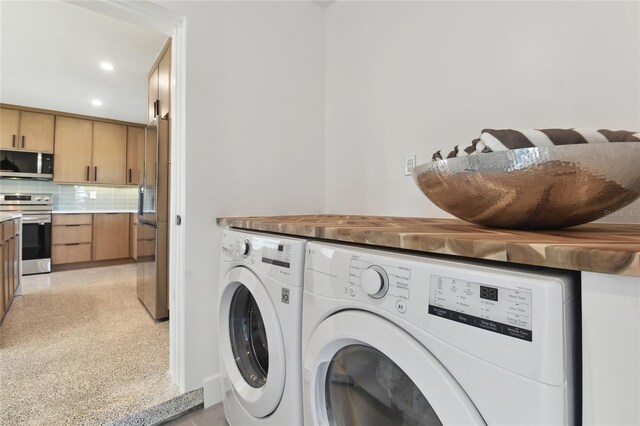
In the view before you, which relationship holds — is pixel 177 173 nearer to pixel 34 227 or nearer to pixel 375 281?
pixel 375 281

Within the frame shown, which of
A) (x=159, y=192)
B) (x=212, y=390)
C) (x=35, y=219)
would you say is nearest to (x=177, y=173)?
(x=159, y=192)

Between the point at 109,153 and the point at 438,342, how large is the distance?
5.27 m

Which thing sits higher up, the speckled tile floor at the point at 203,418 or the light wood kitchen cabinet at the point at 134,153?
the light wood kitchen cabinet at the point at 134,153

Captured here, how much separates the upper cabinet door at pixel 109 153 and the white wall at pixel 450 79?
398cm

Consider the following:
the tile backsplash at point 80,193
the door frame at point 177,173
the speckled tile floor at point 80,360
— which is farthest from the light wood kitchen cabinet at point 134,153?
the door frame at point 177,173

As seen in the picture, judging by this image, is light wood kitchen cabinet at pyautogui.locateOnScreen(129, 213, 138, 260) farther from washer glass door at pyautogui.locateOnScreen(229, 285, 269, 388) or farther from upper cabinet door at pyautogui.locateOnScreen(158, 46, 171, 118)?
washer glass door at pyautogui.locateOnScreen(229, 285, 269, 388)

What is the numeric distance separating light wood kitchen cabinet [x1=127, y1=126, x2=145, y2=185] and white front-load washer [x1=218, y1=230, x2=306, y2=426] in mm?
4180

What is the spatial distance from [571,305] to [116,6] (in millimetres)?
1788

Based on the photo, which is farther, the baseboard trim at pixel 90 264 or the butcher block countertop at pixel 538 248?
the baseboard trim at pixel 90 264

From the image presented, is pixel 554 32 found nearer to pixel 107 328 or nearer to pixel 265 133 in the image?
pixel 265 133

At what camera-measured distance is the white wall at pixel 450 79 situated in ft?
3.12

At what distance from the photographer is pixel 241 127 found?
5.16 feet

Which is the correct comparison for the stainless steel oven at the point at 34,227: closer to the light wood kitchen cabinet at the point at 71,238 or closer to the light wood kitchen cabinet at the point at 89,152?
the light wood kitchen cabinet at the point at 71,238

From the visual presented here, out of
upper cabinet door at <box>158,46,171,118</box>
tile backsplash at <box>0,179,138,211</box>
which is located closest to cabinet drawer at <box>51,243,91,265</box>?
tile backsplash at <box>0,179,138,211</box>
